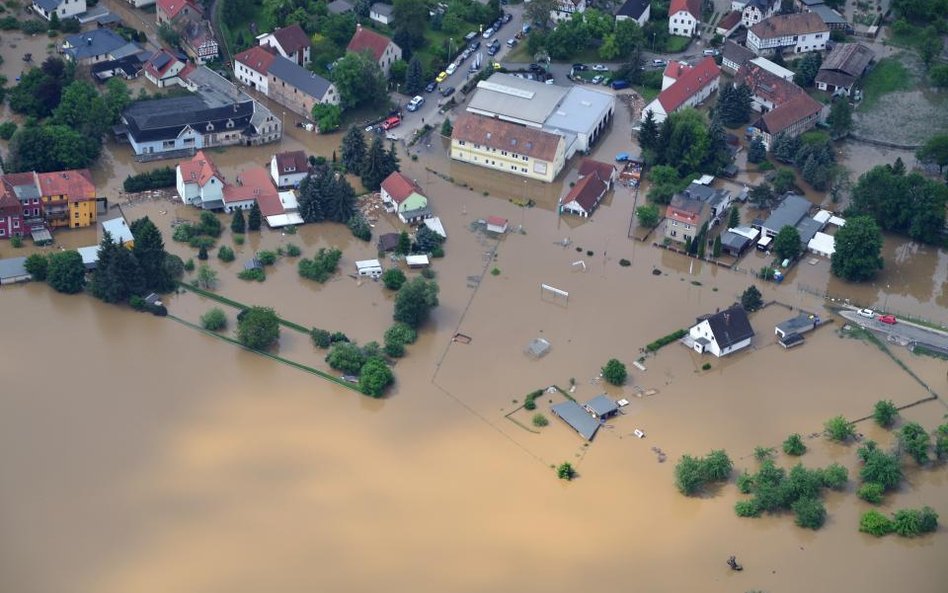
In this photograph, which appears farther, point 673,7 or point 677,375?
point 673,7

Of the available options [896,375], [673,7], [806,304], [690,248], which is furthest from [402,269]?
[673,7]

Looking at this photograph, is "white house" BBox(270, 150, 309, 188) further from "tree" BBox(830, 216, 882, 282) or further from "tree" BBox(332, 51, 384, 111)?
"tree" BBox(830, 216, 882, 282)

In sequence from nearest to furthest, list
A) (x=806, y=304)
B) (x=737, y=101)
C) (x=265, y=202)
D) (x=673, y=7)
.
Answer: (x=806, y=304) → (x=265, y=202) → (x=737, y=101) → (x=673, y=7)

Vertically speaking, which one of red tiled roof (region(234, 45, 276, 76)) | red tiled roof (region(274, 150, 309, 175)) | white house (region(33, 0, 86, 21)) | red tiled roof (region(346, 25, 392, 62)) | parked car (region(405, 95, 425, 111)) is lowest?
white house (region(33, 0, 86, 21))

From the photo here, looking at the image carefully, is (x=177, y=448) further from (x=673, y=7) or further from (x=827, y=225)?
(x=673, y=7)

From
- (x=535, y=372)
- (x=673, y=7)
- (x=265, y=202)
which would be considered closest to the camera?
(x=535, y=372)

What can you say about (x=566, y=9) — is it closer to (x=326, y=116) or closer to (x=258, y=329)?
(x=326, y=116)

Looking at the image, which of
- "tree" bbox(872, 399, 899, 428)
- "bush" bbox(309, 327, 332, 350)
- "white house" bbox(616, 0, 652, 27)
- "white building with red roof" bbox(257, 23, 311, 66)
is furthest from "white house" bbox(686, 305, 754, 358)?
"white building with red roof" bbox(257, 23, 311, 66)

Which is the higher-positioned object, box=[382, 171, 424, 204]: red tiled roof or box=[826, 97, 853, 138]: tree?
box=[826, 97, 853, 138]: tree

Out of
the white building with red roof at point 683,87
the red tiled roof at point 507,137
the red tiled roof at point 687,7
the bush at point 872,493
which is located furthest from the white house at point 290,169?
the bush at point 872,493
